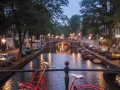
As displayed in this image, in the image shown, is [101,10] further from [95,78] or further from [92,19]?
Result: [95,78]

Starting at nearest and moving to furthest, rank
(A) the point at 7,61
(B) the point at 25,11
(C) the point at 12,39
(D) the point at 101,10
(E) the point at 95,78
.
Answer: (B) the point at 25,11 < (E) the point at 95,78 < (A) the point at 7,61 < (D) the point at 101,10 < (C) the point at 12,39

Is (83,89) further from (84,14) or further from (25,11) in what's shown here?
(84,14)

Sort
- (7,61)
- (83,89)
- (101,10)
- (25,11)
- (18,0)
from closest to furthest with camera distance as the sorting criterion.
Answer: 1. (83,89)
2. (18,0)
3. (25,11)
4. (7,61)
5. (101,10)

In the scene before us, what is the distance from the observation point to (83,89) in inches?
310

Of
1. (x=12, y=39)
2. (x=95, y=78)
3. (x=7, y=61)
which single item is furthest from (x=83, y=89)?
(x=12, y=39)

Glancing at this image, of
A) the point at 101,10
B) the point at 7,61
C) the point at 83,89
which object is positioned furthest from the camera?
the point at 101,10

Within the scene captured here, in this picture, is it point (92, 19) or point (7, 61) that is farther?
point (92, 19)

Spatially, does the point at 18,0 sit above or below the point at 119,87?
above

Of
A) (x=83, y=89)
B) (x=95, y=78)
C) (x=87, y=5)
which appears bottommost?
(x=95, y=78)

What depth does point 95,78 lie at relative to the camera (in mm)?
36938

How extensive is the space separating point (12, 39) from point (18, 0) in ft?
244

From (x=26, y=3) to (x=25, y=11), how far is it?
3.13 feet

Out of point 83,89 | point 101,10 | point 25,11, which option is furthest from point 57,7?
point 83,89

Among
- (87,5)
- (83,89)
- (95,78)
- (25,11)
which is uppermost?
(87,5)
